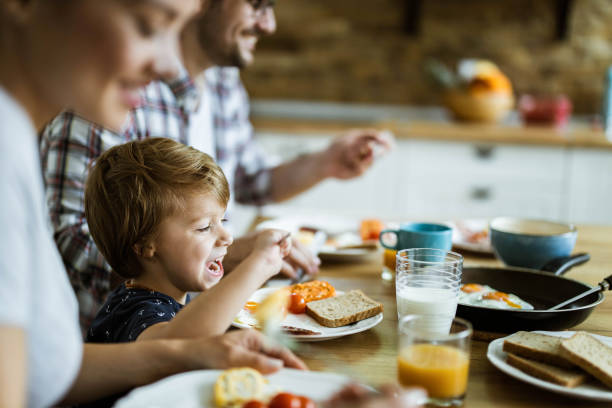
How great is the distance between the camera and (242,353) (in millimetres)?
824

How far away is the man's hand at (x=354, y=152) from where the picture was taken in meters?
1.85

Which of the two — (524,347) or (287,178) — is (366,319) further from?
(287,178)

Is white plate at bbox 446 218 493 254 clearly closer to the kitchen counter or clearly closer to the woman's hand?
the woman's hand

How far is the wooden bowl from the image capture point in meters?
3.38

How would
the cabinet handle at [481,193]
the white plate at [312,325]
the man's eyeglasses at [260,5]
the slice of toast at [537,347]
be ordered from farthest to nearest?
the cabinet handle at [481,193] < the man's eyeglasses at [260,5] < the white plate at [312,325] < the slice of toast at [537,347]

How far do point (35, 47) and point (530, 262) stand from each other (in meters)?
1.11

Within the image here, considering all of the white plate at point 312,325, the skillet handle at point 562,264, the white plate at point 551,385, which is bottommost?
the white plate at point 312,325

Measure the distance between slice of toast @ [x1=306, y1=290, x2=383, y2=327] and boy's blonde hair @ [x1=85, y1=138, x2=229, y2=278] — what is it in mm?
277

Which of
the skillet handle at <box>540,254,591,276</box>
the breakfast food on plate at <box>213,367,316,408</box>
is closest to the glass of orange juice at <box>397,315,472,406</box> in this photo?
the breakfast food on plate at <box>213,367,316,408</box>

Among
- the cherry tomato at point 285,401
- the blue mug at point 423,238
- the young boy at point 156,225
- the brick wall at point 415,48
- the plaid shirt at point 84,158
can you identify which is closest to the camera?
the cherry tomato at point 285,401

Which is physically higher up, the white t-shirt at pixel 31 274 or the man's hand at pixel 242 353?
the white t-shirt at pixel 31 274

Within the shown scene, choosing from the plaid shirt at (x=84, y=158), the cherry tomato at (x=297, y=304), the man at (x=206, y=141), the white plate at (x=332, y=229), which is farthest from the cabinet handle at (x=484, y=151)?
the cherry tomato at (x=297, y=304)

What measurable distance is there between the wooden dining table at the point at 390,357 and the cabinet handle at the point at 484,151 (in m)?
1.92

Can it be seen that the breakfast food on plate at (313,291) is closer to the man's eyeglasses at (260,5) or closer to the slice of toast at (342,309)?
the slice of toast at (342,309)
